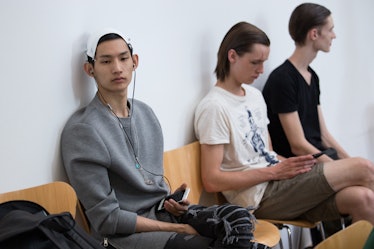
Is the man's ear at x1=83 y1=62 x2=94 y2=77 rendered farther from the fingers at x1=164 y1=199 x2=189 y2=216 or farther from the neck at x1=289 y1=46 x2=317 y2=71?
the neck at x1=289 y1=46 x2=317 y2=71

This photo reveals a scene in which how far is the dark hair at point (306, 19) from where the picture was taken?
2.90m

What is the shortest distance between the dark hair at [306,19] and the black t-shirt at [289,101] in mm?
183

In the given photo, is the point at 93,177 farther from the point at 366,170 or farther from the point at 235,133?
the point at 366,170

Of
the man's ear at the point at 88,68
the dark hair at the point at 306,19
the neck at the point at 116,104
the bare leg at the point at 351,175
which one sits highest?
the dark hair at the point at 306,19

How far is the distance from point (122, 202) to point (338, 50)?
2.64 meters

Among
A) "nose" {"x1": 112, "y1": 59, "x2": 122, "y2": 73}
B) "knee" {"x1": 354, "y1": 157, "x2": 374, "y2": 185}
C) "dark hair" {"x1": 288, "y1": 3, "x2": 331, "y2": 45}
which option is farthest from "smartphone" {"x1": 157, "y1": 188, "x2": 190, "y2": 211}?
"dark hair" {"x1": 288, "y1": 3, "x2": 331, "y2": 45}

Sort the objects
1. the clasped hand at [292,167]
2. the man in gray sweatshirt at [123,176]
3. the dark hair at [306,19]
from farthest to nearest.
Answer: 1. the dark hair at [306,19]
2. the clasped hand at [292,167]
3. the man in gray sweatshirt at [123,176]

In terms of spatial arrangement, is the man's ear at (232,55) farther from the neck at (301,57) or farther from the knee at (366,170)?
the knee at (366,170)

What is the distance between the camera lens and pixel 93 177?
→ 1.71 m

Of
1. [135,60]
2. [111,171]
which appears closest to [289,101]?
[135,60]

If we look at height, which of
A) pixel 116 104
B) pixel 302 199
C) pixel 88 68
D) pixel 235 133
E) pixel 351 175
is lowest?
pixel 302 199

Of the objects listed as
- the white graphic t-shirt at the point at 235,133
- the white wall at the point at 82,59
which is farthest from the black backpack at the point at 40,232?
the white graphic t-shirt at the point at 235,133

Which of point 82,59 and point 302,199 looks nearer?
point 82,59

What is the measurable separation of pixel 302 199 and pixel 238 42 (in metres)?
0.80
